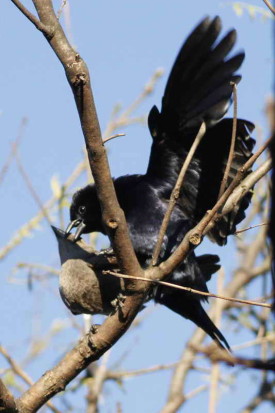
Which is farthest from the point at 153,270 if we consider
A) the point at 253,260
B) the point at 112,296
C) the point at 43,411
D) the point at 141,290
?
the point at 253,260

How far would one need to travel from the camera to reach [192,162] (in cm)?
448

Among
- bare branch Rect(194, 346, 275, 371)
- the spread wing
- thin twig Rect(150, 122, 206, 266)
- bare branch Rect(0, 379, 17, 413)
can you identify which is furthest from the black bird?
bare branch Rect(194, 346, 275, 371)

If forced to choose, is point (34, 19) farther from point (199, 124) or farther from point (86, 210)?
point (86, 210)

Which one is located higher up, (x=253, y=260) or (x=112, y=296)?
(x=112, y=296)

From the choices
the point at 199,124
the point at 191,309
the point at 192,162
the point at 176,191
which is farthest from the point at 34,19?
the point at 191,309

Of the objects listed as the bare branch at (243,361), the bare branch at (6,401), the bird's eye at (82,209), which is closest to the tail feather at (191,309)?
the bird's eye at (82,209)

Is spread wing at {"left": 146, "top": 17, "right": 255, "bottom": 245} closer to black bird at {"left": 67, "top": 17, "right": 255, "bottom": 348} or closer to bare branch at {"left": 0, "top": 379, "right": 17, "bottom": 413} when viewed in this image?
black bird at {"left": 67, "top": 17, "right": 255, "bottom": 348}

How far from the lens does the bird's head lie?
491 cm

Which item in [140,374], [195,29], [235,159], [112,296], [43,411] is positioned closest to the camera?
[112,296]

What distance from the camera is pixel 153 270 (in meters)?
3.02

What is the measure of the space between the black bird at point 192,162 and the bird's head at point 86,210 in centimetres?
8

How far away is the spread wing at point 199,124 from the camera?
4094 mm

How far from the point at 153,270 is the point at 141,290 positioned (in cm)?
9

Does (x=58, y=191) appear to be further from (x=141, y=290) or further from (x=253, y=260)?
(x=141, y=290)
